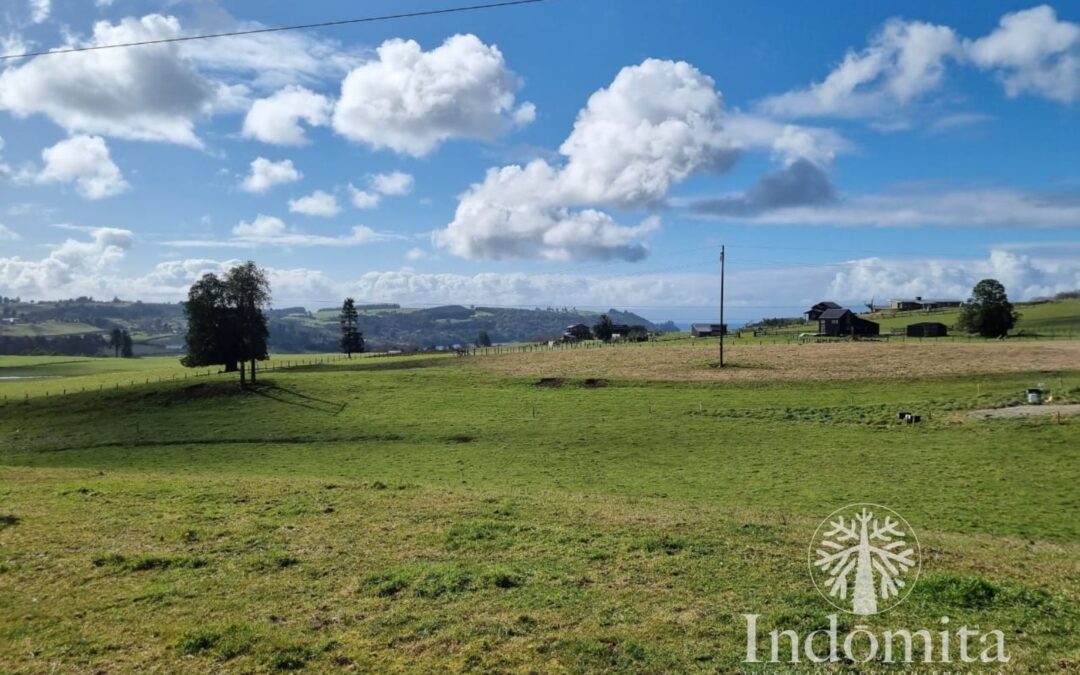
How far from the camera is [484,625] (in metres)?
9.62

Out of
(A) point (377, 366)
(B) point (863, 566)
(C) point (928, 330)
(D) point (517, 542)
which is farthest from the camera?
(C) point (928, 330)

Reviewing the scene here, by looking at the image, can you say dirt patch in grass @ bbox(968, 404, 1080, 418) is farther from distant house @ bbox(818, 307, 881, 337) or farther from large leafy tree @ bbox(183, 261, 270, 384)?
distant house @ bbox(818, 307, 881, 337)

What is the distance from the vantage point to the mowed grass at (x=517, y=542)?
9.11 meters

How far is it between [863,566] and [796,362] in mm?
67227

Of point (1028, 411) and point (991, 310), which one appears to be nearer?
point (1028, 411)

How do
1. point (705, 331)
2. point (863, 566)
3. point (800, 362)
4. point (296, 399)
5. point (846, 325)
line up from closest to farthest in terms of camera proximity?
point (863, 566) → point (296, 399) → point (800, 362) → point (846, 325) → point (705, 331)

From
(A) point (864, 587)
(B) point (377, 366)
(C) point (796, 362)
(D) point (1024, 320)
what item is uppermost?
(D) point (1024, 320)

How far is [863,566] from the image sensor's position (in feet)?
39.8

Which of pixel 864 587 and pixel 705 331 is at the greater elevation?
pixel 705 331

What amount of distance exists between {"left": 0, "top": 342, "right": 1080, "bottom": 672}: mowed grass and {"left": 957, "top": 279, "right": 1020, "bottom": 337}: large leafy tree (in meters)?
69.2

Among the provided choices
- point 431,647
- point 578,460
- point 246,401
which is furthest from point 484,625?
point 246,401

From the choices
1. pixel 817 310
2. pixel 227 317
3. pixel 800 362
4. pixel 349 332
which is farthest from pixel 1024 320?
pixel 227 317

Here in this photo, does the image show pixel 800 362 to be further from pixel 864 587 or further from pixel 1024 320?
pixel 1024 320

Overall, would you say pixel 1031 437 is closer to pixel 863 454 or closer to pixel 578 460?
pixel 863 454
